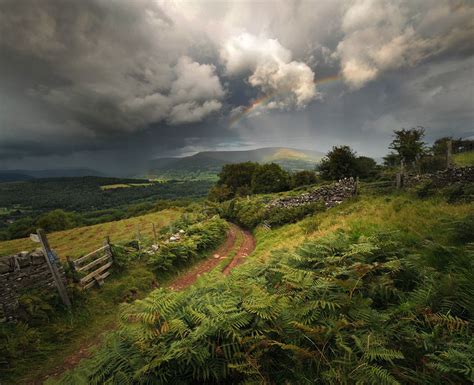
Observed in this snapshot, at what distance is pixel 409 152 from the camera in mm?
30125

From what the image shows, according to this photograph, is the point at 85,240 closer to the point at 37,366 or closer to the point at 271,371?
the point at 37,366

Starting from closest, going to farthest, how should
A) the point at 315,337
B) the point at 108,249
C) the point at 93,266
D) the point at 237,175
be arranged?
the point at 315,337 < the point at 93,266 < the point at 108,249 < the point at 237,175

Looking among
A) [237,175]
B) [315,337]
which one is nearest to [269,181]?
[237,175]

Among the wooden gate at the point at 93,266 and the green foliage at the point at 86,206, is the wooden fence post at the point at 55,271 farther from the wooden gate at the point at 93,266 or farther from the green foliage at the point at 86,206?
the green foliage at the point at 86,206

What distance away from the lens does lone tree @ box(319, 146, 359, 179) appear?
3831cm

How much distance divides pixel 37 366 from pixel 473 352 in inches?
377

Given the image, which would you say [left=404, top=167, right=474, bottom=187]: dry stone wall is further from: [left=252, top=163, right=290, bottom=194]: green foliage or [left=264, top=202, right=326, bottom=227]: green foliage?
[left=252, top=163, right=290, bottom=194]: green foliage

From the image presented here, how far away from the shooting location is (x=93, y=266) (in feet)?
33.5

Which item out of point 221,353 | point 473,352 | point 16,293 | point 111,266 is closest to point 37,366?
point 16,293

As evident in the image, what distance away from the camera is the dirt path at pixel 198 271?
6252 millimetres

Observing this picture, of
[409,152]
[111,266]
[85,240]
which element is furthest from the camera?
[85,240]

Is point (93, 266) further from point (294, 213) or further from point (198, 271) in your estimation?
point (294, 213)

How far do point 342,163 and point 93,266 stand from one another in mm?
39775

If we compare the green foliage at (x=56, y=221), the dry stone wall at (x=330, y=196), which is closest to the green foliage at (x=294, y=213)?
the dry stone wall at (x=330, y=196)
